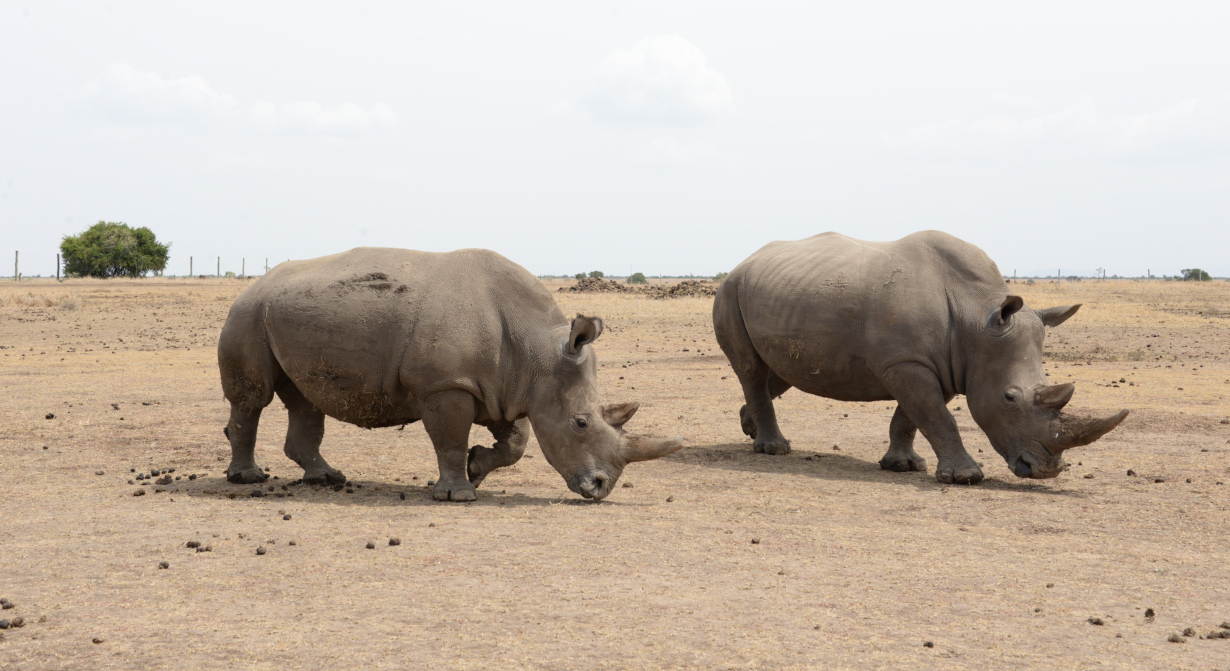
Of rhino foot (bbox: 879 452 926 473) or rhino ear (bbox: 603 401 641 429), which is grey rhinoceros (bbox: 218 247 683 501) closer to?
rhino ear (bbox: 603 401 641 429)

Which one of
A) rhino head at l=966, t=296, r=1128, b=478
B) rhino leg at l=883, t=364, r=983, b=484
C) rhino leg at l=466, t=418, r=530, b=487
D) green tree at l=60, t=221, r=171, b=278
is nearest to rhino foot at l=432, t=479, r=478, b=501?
rhino leg at l=466, t=418, r=530, b=487

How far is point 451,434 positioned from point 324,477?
5.11ft

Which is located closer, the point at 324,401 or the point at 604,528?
the point at 604,528

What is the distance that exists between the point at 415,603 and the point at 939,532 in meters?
3.79

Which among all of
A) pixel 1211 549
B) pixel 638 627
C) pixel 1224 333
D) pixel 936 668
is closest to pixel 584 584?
pixel 638 627

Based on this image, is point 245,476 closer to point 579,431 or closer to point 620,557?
point 579,431

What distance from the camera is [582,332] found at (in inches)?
312

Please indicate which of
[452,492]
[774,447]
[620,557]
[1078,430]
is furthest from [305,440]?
[1078,430]

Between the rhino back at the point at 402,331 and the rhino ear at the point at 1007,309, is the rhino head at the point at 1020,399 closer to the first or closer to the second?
the rhino ear at the point at 1007,309

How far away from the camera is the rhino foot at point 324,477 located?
8.72 metres

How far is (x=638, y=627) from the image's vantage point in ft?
16.4

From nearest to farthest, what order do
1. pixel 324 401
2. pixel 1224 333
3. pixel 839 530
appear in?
pixel 839 530 → pixel 324 401 → pixel 1224 333

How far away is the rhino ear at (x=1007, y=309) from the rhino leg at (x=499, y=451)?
4316 millimetres

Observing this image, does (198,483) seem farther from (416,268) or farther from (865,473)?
(865,473)
